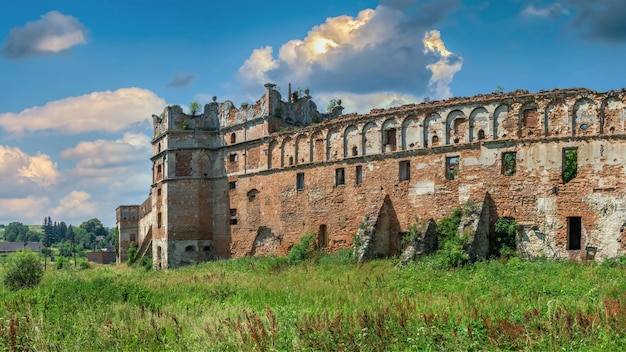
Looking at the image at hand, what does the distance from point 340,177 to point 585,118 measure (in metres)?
11.2

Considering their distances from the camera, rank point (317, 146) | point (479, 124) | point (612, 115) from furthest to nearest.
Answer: point (317, 146) < point (479, 124) < point (612, 115)

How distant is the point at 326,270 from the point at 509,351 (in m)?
13.5

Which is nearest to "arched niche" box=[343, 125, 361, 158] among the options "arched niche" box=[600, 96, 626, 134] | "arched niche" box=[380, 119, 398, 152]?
"arched niche" box=[380, 119, 398, 152]

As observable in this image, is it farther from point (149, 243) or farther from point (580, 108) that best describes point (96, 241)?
point (580, 108)

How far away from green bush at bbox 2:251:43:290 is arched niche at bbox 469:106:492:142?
63.4 ft

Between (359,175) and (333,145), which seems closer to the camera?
(359,175)

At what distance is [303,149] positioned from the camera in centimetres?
3070

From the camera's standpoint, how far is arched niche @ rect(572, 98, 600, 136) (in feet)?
72.5

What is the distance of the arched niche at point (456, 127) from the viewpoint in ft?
82.2

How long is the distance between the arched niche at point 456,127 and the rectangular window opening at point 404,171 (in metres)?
2.22

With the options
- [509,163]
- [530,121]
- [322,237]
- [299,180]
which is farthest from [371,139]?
[530,121]

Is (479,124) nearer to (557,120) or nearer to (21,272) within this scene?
(557,120)

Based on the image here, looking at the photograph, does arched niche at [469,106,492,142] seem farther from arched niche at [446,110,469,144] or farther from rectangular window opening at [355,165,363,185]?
rectangular window opening at [355,165,363,185]

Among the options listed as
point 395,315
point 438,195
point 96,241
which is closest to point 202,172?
point 438,195
